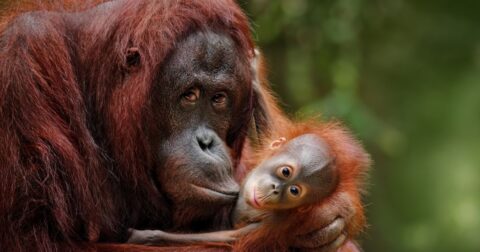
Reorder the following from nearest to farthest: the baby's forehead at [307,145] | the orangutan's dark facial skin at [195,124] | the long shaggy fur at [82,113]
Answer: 1. the long shaggy fur at [82,113]
2. the orangutan's dark facial skin at [195,124]
3. the baby's forehead at [307,145]

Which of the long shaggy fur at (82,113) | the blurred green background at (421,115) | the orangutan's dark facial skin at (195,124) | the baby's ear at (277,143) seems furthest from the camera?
the blurred green background at (421,115)

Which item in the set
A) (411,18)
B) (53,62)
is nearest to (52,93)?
(53,62)

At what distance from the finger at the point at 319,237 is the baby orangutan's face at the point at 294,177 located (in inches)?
5.7

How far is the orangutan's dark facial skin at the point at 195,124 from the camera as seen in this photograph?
3691 mm

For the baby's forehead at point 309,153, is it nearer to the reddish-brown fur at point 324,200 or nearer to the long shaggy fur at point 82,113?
the reddish-brown fur at point 324,200

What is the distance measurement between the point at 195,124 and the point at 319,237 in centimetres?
72

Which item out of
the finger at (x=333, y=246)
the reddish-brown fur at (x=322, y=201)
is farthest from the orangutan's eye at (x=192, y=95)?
the finger at (x=333, y=246)

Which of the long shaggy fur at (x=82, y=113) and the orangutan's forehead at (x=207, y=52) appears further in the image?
the orangutan's forehead at (x=207, y=52)

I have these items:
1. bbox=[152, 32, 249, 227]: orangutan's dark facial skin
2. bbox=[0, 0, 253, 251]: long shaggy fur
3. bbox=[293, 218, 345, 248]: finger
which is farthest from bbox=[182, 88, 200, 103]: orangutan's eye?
bbox=[293, 218, 345, 248]: finger

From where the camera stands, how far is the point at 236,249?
3.74m

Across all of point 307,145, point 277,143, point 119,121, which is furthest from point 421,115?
point 119,121

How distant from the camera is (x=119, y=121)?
12.2 ft

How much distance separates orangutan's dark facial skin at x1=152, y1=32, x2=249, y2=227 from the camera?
369 centimetres

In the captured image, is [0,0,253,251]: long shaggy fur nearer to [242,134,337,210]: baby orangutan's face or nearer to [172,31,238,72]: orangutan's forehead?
[172,31,238,72]: orangutan's forehead
